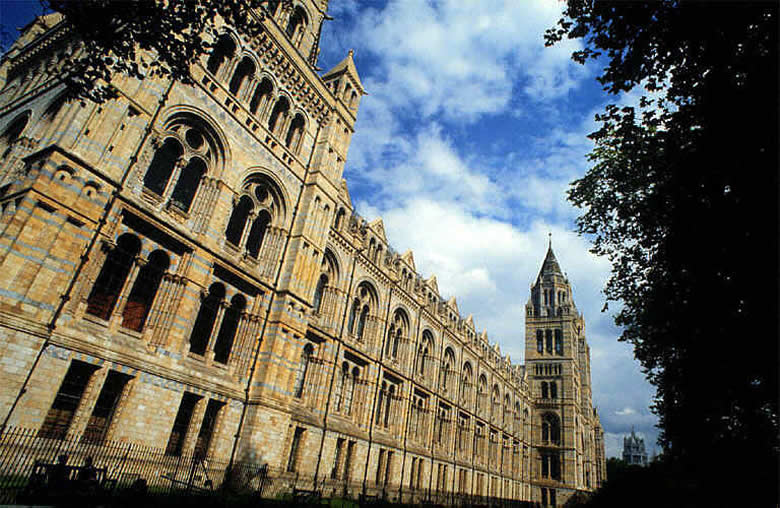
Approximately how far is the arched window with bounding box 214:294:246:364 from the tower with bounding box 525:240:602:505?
2045 inches

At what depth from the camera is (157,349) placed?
14.8 m

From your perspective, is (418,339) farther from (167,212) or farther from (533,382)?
(533,382)

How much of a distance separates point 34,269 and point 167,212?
15.7 feet

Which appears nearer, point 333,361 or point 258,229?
point 258,229

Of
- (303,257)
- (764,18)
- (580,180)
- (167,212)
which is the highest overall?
(580,180)

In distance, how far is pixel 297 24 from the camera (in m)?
23.9

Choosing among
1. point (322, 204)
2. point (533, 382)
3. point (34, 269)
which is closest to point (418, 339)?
point (322, 204)

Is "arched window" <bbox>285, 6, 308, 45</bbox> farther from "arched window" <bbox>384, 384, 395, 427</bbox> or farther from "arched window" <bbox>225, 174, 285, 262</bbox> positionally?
"arched window" <bbox>384, 384, 395, 427</bbox>

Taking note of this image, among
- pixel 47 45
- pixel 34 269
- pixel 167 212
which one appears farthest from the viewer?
pixel 47 45

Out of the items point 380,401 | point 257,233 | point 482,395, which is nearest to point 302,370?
point 257,233

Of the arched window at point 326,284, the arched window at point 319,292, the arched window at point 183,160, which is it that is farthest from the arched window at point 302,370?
the arched window at point 183,160

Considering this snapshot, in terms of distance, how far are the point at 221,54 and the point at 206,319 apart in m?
11.2

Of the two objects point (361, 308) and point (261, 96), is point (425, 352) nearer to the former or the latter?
point (361, 308)

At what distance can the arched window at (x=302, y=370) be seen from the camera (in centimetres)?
2244
